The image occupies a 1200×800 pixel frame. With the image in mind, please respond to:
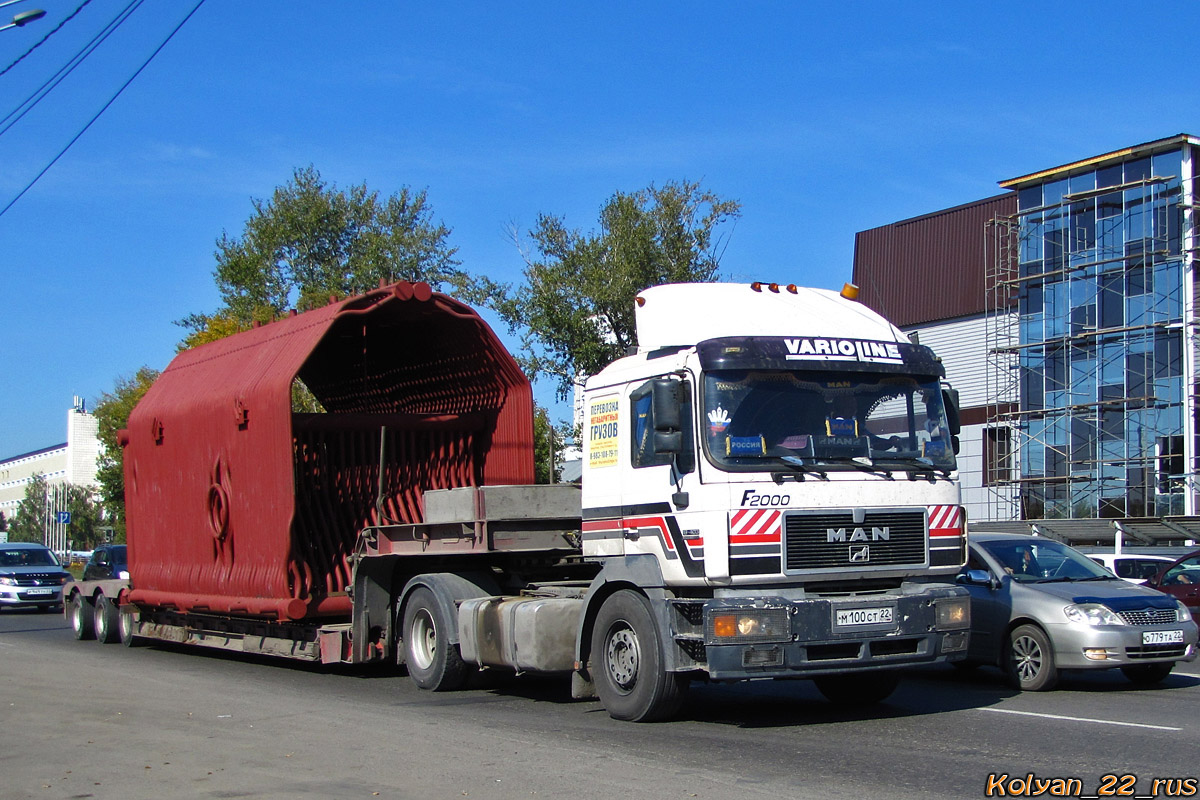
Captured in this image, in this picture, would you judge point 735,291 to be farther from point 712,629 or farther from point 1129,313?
point 1129,313

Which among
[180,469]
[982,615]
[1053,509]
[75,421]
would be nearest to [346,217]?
[1053,509]

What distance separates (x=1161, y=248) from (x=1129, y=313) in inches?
78.7

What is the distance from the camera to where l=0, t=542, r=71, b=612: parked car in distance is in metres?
28.2

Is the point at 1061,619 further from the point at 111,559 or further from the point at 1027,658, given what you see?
the point at 111,559

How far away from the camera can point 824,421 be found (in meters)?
9.50

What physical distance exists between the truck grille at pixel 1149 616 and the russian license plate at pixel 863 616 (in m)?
3.27

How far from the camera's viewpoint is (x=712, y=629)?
8828mm

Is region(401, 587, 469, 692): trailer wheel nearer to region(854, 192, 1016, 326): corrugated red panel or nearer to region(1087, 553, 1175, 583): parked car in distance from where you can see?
region(1087, 553, 1175, 583): parked car in distance

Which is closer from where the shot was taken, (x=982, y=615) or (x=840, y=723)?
(x=840, y=723)

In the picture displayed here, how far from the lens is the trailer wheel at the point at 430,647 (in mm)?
11969

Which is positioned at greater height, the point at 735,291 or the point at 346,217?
the point at 346,217

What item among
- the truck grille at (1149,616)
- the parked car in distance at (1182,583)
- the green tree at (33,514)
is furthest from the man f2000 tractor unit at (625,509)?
the green tree at (33,514)

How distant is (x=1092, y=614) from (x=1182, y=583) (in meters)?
7.17

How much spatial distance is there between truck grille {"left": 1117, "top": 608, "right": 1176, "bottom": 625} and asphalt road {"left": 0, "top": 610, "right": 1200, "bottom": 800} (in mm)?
671
